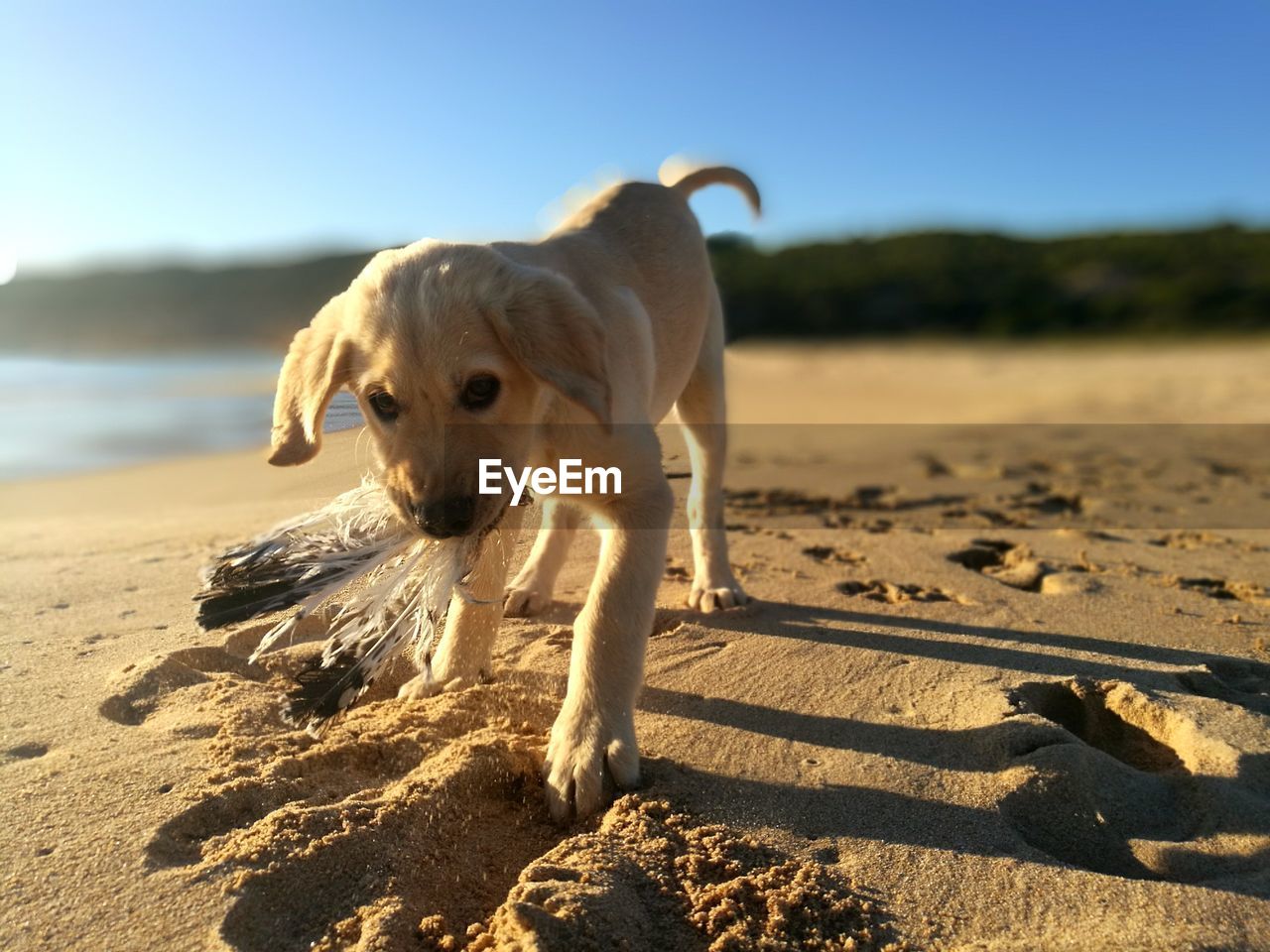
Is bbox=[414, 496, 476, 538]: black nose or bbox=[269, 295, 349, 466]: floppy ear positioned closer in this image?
bbox=[414, 496, 476, 538]: black nose

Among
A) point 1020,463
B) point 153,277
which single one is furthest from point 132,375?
point 1020,463

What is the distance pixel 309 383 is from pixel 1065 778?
2.48 meters

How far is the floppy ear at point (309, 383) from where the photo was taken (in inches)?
112

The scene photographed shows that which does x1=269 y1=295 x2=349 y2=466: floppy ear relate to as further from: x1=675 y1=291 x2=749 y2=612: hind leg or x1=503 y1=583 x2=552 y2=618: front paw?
x1=675 y1=291 x2=749 y2=612: hind leg

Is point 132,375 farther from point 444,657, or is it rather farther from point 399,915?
point 399,915

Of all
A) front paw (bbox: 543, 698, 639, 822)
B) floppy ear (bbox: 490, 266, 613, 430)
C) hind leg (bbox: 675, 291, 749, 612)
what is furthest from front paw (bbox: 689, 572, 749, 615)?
floppy ear (bbox: 490, 266, 613, 430)

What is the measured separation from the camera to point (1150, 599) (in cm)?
430

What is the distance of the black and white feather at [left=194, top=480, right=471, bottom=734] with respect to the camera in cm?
279

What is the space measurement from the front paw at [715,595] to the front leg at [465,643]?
1.13 meters

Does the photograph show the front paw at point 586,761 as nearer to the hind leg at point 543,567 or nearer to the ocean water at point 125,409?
the hind leg at point 543,567

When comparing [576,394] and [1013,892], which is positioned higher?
[576,394]

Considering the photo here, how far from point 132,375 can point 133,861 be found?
18074mm

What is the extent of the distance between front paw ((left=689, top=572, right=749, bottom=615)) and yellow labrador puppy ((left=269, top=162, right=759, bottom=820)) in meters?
1.05

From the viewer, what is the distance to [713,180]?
17.3ft
